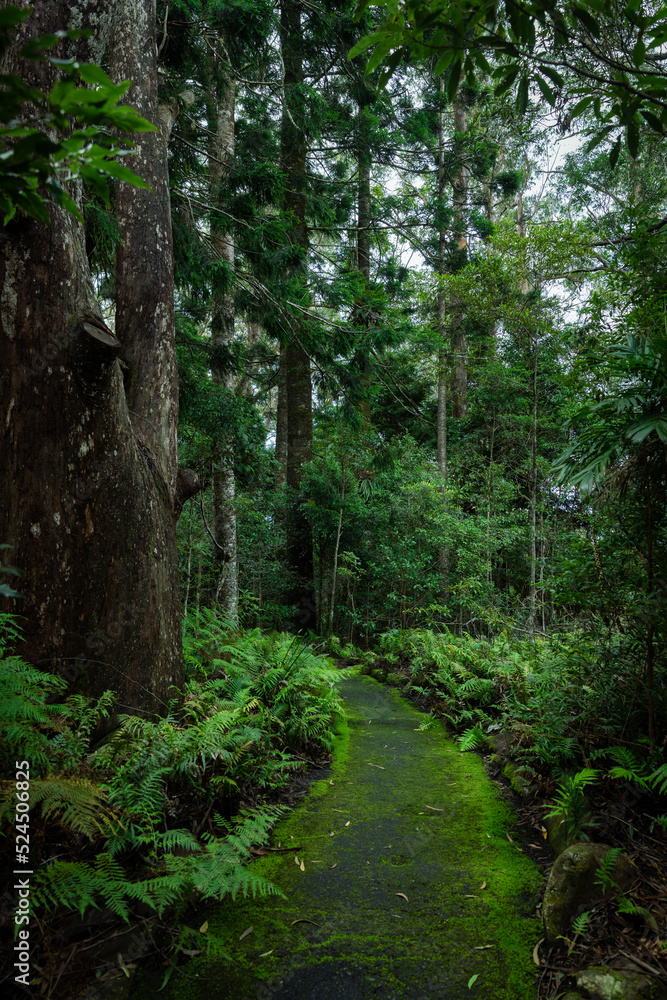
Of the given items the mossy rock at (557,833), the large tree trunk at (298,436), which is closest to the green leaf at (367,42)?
the mossy rock at (557,833)

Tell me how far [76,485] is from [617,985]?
362cm

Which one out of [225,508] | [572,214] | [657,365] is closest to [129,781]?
[657,365]

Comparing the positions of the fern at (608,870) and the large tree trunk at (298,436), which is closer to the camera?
the fern at (608,870)

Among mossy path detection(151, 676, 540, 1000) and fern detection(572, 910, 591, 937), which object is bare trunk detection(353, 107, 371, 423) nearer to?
mossy path detection(151, 676, 540, 1000)

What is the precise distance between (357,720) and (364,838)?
304cm

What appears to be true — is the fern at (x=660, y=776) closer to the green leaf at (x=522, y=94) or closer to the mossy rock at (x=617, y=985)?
the mossy rock at (x=617, y=985)

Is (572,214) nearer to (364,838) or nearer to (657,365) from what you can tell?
(657,365)

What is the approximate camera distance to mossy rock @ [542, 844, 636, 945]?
2383 millimetres

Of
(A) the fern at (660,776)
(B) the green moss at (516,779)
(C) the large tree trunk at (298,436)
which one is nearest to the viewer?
(A) the fern at (660,776)

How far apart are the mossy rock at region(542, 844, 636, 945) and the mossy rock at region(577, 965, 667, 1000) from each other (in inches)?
13.9

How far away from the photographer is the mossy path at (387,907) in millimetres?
2170

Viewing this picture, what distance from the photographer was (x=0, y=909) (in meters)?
2.12

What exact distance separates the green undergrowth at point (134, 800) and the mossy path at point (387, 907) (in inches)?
6.8

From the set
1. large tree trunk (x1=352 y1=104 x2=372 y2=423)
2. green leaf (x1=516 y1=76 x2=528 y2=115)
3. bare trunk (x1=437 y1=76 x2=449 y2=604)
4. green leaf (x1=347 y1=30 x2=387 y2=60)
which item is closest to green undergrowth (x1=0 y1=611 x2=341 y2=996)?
green leaf (x1=347 y1=30 x2=387 y2=60)
